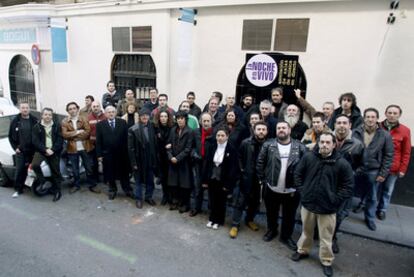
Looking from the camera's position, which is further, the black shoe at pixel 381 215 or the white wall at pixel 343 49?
the white wall at pixel 343 49

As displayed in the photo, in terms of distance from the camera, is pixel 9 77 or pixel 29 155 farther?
pixel 9 77

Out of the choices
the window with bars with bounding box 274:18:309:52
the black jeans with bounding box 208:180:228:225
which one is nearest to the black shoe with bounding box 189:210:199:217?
the black jeans with bounding box 208:180:228:225

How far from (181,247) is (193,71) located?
16.0 ft

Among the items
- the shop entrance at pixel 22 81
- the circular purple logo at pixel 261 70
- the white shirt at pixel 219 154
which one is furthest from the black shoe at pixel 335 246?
the shop entrance at pixel 22 81

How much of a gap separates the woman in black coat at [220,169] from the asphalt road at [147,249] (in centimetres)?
55

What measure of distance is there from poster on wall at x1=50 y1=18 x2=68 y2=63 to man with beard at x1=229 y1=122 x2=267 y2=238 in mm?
8084

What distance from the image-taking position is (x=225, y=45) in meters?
7.10

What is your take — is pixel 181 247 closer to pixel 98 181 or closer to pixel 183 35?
pixel 98 181

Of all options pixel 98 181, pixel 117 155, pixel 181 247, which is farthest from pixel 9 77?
pixel 181 247

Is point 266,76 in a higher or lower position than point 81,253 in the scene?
higher

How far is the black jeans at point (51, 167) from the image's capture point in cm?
549

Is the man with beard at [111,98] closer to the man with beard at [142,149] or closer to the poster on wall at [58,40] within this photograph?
the man with beard at [142,149]

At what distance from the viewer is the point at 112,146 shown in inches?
215

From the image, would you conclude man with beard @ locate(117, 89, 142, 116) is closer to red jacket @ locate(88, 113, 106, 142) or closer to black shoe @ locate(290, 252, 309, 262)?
red jacket @ locate(88, 113, 106, 142)
